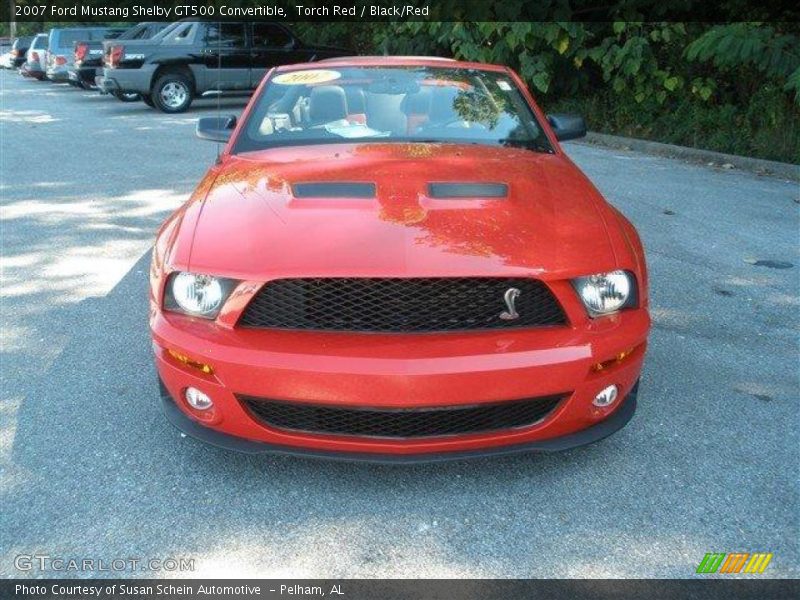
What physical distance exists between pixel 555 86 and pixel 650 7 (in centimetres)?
200

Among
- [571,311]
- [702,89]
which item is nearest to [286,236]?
[571,311]

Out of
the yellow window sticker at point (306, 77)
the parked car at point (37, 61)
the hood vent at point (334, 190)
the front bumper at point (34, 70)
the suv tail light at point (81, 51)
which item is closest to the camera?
the hood vent at point (334, 190)

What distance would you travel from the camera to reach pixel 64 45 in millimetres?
23625

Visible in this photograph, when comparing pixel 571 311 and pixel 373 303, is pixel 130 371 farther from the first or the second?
pixel 571 311

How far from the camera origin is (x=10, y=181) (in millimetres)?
9016

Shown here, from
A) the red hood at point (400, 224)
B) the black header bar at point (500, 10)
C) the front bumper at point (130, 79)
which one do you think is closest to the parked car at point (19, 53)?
the black header bar at point (500, 10)

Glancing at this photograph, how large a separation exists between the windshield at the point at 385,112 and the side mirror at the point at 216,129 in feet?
1.02

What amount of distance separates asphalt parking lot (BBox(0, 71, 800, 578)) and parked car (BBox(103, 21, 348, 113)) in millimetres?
12019

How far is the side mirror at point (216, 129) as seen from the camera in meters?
4.60

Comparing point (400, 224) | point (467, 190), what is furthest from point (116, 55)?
point (400, 224)

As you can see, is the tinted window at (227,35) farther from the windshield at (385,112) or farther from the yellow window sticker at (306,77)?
the windshield at (385,112)

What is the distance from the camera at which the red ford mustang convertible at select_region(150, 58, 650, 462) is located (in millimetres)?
2719

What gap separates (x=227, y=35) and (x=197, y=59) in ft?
2.82

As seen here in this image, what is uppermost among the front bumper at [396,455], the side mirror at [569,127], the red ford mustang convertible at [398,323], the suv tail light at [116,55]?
the side mirror at [569,127]
